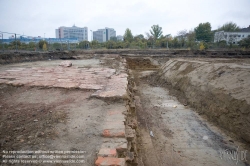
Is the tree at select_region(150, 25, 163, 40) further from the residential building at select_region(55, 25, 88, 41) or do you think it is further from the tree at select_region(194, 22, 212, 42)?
the residential building at select_region(55, 25, 88, 41)

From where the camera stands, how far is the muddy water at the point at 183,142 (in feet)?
8.15

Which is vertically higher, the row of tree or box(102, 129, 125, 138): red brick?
the row of tree

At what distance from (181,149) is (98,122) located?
1.65 m

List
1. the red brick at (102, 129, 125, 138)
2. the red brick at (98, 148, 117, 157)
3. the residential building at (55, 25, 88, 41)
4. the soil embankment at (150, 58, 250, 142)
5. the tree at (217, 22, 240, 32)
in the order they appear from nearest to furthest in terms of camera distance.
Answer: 1. the red brick at (98, 148, 117, 157)
2. the red brick at (102, 129, 125, 138)
3. the soil embankment at (150, 58, 250, 142)
4. the tree at (217, 22, 240, 32)
5. the residential building at (55, 25, 88, 41)

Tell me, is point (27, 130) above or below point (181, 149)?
above

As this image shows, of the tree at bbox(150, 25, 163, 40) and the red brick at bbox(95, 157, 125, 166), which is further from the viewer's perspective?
the tree at bbox(150, 25, 163, 40)

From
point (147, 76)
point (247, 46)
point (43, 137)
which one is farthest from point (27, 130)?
point (247, 46)

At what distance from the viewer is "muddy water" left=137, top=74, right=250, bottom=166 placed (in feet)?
8.15

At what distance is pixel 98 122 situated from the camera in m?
2.05

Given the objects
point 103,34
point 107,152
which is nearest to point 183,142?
point 107,152

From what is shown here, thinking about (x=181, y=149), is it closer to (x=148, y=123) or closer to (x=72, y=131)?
(x=148, y=123)

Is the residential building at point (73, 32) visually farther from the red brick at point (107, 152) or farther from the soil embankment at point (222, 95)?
the red brick at point (107, 152)

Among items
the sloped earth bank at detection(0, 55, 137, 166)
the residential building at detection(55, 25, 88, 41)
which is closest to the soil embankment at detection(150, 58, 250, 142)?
the sloped earth bank at detection(0, 55, 137, 166)

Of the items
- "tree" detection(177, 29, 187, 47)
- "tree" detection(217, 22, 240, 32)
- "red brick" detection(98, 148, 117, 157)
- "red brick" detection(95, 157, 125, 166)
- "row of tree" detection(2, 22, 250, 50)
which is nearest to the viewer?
"red brick" detection(95, 157, 125, 166)
